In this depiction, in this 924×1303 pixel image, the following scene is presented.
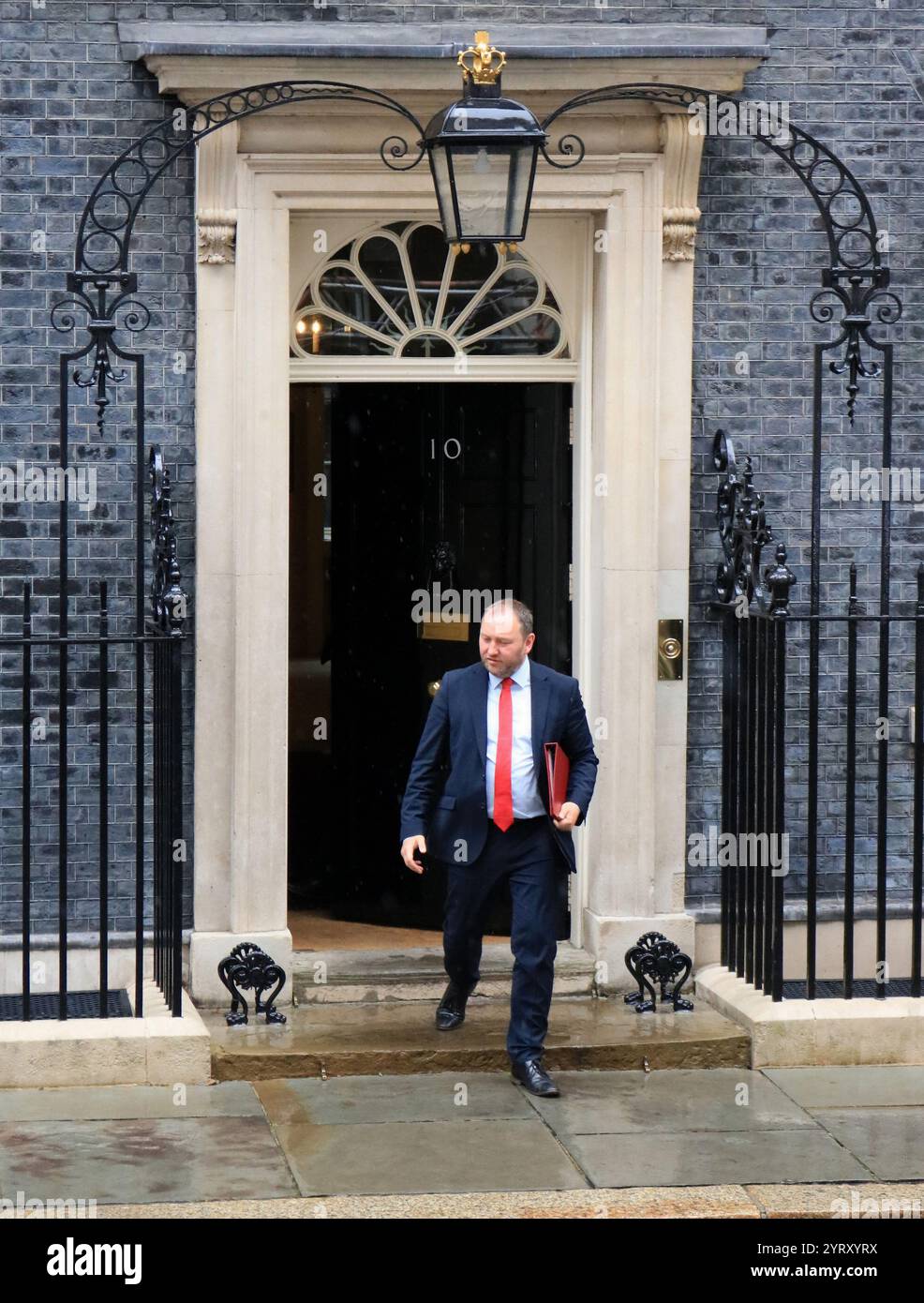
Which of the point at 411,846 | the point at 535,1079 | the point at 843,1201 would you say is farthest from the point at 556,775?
the point at 843,1201

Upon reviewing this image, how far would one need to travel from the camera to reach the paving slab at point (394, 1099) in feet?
23.3

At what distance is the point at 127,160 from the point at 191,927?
10.4ft

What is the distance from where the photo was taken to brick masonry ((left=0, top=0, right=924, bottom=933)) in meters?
8.20

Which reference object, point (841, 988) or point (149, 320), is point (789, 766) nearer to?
point (841, 988)

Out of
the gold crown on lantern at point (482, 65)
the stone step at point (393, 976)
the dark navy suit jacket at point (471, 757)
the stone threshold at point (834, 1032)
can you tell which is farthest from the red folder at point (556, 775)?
the gold crown on lantern at point (482, 65)

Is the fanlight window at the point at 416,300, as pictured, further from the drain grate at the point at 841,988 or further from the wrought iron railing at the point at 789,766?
the drain grate at the point at 841,988

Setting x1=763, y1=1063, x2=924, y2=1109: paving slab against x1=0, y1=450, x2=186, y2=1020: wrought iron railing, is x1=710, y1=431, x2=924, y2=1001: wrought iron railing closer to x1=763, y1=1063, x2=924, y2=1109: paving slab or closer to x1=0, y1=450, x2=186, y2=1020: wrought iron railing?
x1=763, y1=1063, x2=924, y2=1109: paving slab

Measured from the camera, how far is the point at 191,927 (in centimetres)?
845

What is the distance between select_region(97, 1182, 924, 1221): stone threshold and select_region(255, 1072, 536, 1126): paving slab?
0.84m

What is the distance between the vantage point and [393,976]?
340 inches

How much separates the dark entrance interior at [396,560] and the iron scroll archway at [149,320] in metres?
1.19

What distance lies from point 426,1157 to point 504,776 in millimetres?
1433

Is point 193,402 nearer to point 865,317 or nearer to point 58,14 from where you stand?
point 58,14

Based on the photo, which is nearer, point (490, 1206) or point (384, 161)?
point (490, 1206)
